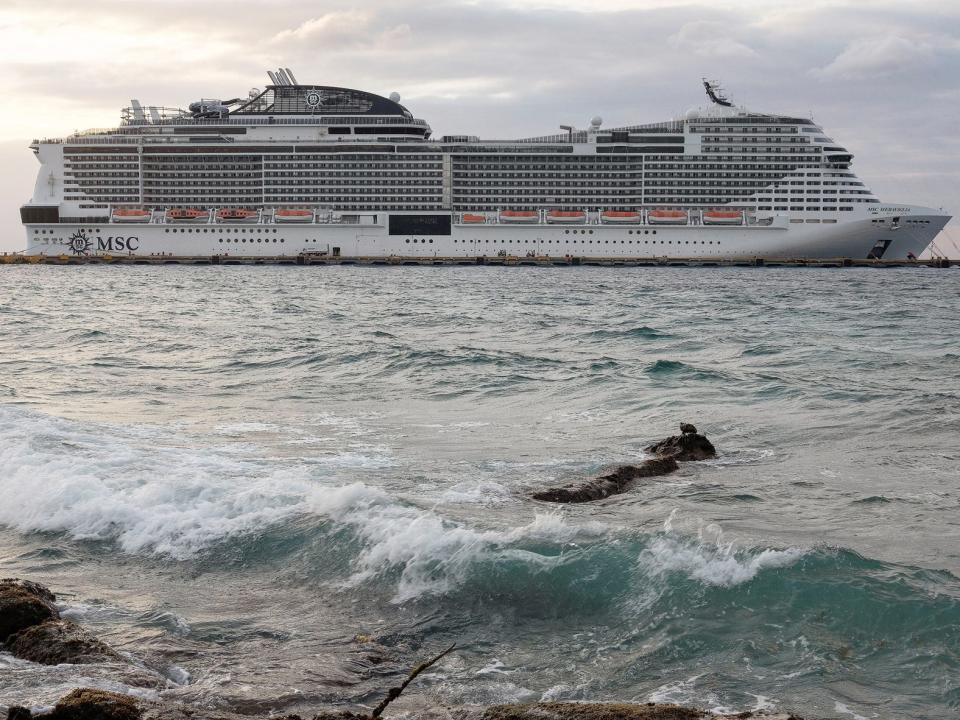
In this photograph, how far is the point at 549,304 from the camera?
1599 inches

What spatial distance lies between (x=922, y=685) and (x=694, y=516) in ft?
11.9

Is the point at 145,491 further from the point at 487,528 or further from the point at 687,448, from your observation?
the point at 687,448

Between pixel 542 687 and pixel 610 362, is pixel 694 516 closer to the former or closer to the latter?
pixel 542 687

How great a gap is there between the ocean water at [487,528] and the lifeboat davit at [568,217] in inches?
2433

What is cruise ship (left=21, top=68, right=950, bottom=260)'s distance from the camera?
3268 inches

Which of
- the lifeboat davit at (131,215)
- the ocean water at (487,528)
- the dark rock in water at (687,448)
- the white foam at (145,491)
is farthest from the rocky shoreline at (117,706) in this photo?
the lifeboat davit at (131,215)

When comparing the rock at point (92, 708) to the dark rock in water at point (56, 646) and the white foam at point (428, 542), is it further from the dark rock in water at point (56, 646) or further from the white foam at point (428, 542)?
the white foam at point (428, 542)

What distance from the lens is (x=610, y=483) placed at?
11.0 metres

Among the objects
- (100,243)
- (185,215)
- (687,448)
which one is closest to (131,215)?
(100,243)

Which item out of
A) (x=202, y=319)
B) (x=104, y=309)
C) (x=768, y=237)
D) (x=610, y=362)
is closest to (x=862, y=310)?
(x=610, y=362)

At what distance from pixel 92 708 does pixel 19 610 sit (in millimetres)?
1945

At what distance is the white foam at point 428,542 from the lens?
26.8ft

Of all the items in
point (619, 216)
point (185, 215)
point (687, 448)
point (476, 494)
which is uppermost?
point (185, 215)

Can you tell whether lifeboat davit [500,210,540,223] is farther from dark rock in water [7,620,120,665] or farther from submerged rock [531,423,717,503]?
dark rock in water [7,620,120,665]
